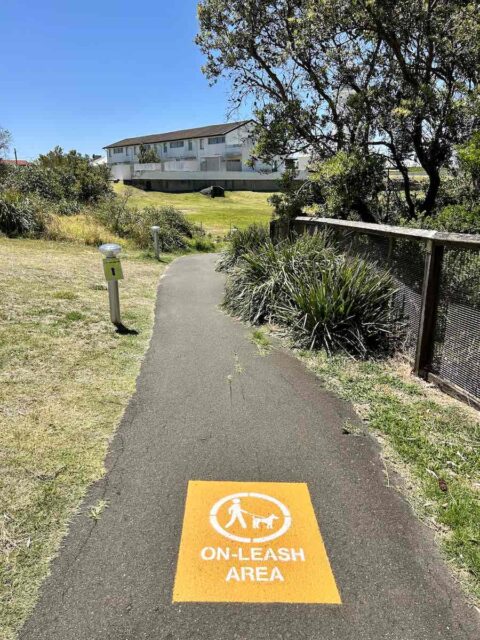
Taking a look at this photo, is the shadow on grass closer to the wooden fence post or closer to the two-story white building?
the wooden fence post

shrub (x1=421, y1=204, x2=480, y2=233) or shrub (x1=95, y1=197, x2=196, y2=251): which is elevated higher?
shrub (x1=421, y1=204, x2=480, y2=233)

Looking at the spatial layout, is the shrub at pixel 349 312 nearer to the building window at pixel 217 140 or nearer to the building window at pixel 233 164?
the building window at pixel 233 164

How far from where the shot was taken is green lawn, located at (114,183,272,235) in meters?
31.5

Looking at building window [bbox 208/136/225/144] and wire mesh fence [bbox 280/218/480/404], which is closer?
wire mesh fence [bbox 280/218/480/404]

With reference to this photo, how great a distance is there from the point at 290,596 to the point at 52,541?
139 cm

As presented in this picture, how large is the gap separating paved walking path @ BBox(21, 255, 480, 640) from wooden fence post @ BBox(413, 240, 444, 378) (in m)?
1.28

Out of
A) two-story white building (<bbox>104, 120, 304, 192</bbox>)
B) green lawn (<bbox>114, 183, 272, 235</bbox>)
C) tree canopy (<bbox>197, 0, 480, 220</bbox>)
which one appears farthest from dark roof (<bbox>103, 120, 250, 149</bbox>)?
tree canopy (<bbox>197, 0, 480, 220</bbox>)

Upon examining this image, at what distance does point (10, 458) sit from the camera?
3361 mm

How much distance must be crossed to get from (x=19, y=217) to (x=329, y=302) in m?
14.4

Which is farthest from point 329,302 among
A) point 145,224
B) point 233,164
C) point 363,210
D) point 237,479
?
point 233,164

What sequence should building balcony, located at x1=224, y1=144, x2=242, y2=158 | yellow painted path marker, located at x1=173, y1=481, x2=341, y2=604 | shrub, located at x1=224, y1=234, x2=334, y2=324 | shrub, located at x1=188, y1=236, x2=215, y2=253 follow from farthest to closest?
1. building balcony, located at x1=224, y1=144, x2=242, y2=158
2. shrub, located at x1=188, y1=236, x2=215, y2=253
3. shrub, located at x1=224, y1=234, x2=334, y2=324
4. yellow painted path marker, located at x1=173, y1=481, x2=341, y2=604

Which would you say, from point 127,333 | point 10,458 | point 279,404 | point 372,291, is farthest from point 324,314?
point 10,458

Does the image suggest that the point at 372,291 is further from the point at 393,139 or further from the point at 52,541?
the point at 393,139

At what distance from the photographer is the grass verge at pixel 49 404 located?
2.58m
